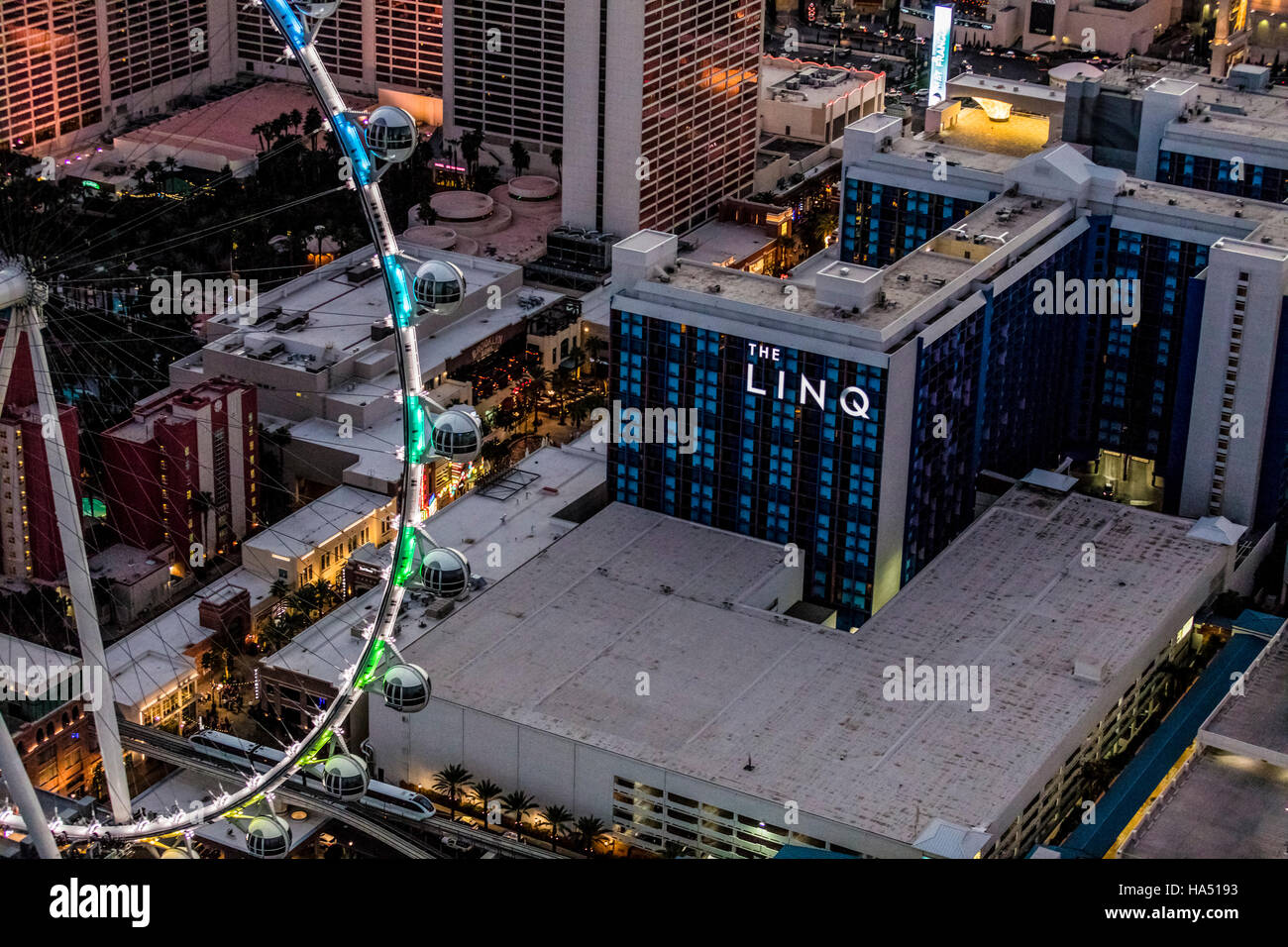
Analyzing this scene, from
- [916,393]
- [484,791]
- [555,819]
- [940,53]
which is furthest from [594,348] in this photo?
[555,819]

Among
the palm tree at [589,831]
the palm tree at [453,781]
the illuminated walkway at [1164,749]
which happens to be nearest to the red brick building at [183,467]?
the palm tree at [453,781]

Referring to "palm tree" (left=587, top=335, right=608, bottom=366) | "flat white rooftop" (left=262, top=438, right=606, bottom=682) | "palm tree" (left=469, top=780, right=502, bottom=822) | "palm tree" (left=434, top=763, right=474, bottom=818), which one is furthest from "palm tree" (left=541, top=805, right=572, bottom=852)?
"palm tree" (left=587, top=335, right=608, bottom=366)

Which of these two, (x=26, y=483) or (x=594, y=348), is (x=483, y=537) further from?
(x=594, y=348)

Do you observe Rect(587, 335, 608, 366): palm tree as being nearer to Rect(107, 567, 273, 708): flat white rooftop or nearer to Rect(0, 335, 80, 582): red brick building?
Rect(107, 567, 273, 708): flat white rooftop

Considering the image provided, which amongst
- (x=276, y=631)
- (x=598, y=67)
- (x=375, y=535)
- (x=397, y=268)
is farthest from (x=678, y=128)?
(x=397, y=268)

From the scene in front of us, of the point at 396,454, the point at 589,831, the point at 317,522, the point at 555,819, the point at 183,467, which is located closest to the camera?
the point at 396,454

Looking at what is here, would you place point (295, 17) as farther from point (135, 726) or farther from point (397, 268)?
point (135, 726)
